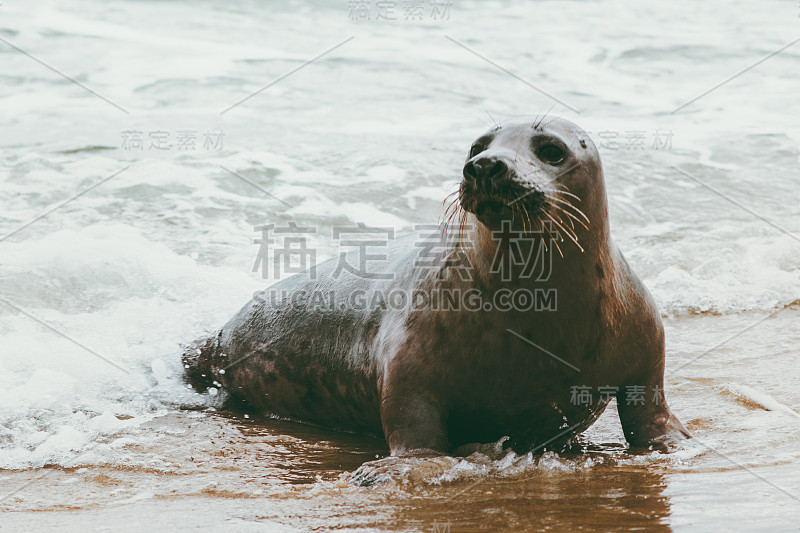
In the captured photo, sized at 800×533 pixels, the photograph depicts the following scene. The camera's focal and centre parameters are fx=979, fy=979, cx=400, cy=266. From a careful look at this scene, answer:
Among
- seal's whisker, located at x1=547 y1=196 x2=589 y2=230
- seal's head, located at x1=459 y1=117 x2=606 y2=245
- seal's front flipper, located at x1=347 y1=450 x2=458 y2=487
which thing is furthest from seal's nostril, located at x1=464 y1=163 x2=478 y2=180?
seal's front flipper, located at x1=347 y1=450 x2=458 y2=487

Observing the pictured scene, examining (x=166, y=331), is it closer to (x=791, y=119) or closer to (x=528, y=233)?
(x=528, y=233)

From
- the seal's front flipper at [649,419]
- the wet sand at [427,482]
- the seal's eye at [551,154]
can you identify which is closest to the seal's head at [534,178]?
the seal's eye at [551,154]

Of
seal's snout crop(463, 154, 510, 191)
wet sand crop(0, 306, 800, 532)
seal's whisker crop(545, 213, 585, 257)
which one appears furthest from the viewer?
seal's whisker crop(545, 213, 585, 257)

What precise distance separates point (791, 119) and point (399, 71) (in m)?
5.01

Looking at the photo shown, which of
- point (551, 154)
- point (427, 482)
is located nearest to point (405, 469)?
point (427, 482)

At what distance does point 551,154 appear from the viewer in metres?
3.32

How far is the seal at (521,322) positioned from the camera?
3.26 metres

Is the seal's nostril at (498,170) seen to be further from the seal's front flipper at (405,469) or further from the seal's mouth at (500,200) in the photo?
the seal's front flipper at (405,469)

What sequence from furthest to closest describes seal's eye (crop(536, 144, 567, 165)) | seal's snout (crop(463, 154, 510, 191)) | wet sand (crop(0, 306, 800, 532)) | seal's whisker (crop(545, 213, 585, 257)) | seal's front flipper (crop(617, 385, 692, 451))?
1. seal's front flipper (crop(617, 385, 692, 451))
2. seal's eye (crop(536, 144, 567, 165))
3. seal's whisker (crop(545, 213, 585, 257))
4. seal's snout (crop(463, 154, 510, 191))
5. wet sand (crop(0, 306, 800, 532))

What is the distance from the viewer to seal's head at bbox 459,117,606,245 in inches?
120

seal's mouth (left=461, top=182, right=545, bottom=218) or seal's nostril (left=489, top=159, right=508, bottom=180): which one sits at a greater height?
seal's nostril (left=489, top=159, right=508, bottom=180)

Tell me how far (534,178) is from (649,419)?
3.70ft

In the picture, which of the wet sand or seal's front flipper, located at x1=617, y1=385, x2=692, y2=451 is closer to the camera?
the wet sand

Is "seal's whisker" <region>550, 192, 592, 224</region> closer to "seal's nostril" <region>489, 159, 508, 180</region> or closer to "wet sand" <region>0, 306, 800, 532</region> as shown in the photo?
"seal's nostril" <region>489, 159, 508, 180</region>
